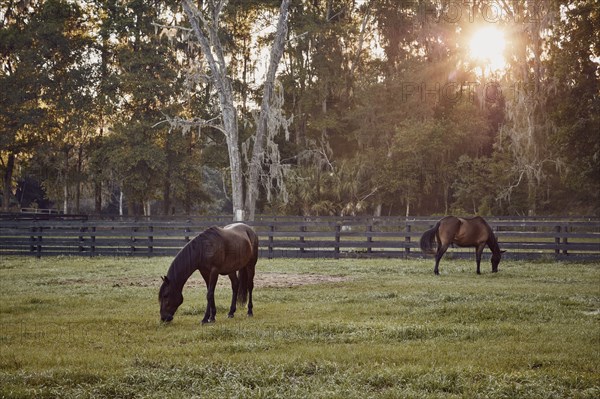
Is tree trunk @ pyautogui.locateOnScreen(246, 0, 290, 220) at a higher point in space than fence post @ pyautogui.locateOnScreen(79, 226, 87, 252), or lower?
higher

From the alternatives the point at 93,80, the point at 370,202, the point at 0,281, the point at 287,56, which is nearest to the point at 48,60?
the point at 93,80

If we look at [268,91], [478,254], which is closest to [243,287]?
[478,254]

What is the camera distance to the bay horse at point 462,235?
18.0m

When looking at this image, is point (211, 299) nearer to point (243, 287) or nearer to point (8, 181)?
point (243, 287)

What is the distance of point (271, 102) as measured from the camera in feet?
109

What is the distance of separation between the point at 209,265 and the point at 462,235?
982 centimetres

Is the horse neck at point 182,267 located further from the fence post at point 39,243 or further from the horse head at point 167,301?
the fence post at point 39,243

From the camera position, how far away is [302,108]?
46.5m

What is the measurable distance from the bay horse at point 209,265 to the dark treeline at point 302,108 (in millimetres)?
25905

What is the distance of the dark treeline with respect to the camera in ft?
135

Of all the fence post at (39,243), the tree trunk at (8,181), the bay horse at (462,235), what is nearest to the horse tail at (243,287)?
the bay horse at (462,235)

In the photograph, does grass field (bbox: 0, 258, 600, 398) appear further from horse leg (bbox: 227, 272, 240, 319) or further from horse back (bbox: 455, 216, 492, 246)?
horse back (bbox: 455, 216, 492, 246)

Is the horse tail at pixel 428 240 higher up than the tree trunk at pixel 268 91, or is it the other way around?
the tree trunk at pixel 268 91

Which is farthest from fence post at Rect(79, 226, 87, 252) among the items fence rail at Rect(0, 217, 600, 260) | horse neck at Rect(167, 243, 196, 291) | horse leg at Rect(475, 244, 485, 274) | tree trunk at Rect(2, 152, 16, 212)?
tree trunk at Rect(2, 152, 16, 212)
